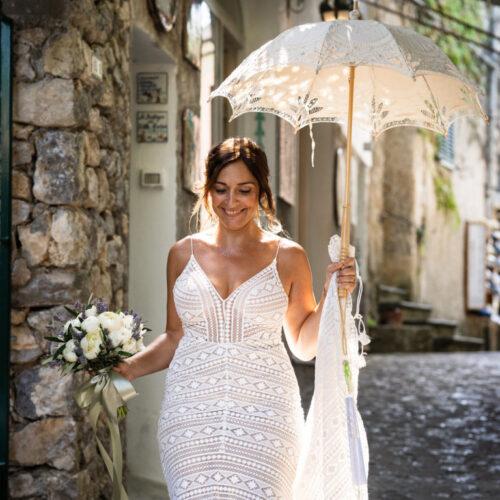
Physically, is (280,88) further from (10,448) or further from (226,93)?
(10,448)

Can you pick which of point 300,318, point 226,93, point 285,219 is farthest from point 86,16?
point 285,219

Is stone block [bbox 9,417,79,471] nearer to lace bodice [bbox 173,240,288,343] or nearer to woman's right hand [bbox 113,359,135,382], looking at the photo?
woman's right hand [bbox 113,359,135,382]

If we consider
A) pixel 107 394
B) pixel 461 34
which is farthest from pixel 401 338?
pixel 107 394

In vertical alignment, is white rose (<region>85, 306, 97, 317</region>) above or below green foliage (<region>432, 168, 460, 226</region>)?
below

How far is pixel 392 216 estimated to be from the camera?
1609cm

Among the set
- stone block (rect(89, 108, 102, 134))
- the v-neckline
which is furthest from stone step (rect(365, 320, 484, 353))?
the v-neckline

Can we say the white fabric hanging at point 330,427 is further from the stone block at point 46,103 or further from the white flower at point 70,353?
the stone block at point 46,103

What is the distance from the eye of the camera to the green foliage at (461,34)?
16875 mm

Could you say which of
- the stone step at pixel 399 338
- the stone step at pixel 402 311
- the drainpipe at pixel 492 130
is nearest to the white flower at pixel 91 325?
the stone step at pixel 399 338

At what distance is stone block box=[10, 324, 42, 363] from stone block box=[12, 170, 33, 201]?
52 cm

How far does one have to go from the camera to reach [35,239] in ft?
11.6

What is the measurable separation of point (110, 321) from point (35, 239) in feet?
3.09

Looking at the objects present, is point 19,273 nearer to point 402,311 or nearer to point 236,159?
point 236,159

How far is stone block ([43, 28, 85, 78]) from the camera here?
139 inches
